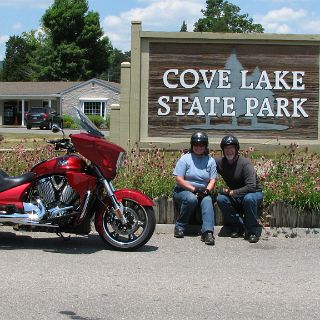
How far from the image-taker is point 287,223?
824 cm

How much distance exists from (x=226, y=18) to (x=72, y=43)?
3563 centimetres

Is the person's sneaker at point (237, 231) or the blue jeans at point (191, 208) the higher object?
the blue jeans at point (191, 208)

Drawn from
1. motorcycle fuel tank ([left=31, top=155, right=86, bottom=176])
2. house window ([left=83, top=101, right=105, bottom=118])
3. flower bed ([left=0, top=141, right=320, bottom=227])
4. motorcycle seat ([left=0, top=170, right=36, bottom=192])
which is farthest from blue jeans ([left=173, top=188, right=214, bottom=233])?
house window ([left=83, top=101, right=105, bottom=118])

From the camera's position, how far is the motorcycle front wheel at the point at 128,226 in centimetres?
698

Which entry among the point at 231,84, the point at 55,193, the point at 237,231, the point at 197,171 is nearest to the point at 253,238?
the point at 237,231

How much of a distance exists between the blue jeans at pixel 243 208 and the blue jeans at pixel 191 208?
0.20 m

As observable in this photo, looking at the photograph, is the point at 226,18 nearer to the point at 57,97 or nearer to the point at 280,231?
the point at 57,97

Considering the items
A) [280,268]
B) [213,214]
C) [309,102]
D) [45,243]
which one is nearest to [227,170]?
[213,214]

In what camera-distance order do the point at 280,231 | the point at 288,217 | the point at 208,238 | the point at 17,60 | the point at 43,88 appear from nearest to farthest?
the point at 208,238 → the point at 280,231 → the point at 288,217 → the point at 43,88 → the point at 17,60

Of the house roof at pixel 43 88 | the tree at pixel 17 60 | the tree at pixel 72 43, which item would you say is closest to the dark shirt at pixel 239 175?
the house roof at pixel 43 88

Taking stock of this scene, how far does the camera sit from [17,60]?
8281cm

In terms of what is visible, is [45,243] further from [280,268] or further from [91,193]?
[280,268]

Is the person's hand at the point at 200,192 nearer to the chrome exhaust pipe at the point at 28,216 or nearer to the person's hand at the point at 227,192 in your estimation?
the person's hand at the point at 227,192

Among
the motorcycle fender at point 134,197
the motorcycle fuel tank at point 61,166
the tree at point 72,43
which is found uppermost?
the tree at point 72,43
